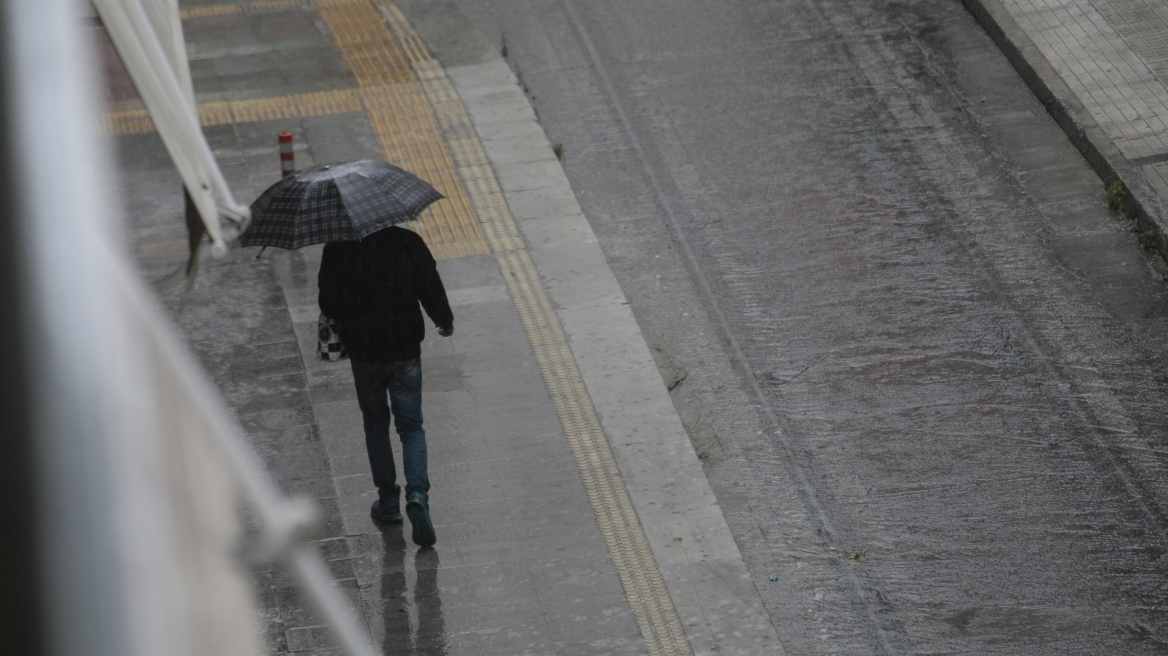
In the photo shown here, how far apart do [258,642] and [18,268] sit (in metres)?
0.39

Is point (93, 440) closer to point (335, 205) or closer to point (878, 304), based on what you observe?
point (335, 205)

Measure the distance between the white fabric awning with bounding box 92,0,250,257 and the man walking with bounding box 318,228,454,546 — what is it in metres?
5.14

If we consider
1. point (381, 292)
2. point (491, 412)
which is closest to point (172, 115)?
point (381, 292)

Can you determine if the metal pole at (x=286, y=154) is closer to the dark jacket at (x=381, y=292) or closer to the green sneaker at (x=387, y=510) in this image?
the dark jacket at (x=381, y=292)

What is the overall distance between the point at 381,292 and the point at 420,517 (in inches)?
44.3

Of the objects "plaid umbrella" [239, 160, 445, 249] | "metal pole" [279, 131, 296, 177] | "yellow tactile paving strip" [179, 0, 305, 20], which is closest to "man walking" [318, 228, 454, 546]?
"plaid umbrella" [239, 160, 445, 249]

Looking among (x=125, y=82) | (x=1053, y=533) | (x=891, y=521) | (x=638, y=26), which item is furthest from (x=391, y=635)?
(x=638, y=26)

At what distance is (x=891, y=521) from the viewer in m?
7.38

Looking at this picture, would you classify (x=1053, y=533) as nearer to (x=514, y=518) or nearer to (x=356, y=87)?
(x=514, y=518)

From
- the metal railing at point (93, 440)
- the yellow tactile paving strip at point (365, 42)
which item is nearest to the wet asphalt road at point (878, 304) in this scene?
the yellow tactile paving strip at point (365, 42)

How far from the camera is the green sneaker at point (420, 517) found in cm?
684

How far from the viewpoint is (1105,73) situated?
11.3 m

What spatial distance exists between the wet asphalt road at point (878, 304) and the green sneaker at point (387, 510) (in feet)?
5.80

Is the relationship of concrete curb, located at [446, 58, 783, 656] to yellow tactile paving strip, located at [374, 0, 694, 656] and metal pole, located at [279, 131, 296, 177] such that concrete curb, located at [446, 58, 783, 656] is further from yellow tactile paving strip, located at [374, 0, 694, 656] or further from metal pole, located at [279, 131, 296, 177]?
metal pole, located at [279, 131, 296, 177]
